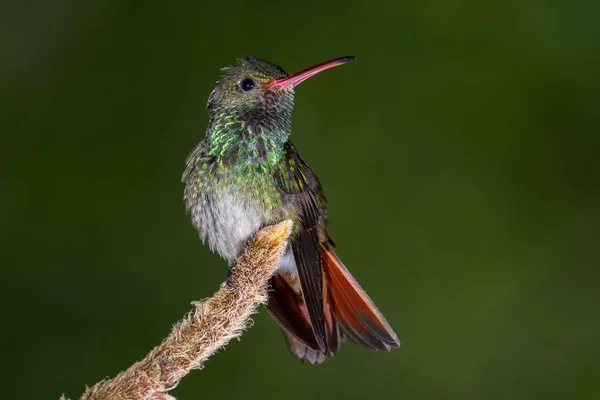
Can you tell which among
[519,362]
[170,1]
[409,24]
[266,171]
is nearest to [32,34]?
[170,1]

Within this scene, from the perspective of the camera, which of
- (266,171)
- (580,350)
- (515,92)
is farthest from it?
(515,92)

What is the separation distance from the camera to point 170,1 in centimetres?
416

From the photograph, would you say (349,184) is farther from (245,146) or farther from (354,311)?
(245,146)

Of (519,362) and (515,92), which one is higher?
(515,92)

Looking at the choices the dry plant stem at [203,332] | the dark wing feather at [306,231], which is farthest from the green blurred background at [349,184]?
the dry plant stem at [203,332]

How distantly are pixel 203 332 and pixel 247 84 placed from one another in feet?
3.23

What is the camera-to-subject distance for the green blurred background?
148 inches

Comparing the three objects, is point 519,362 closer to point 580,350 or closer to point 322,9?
point 580,350

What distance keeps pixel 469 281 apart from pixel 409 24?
1.42m

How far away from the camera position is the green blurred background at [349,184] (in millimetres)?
3771

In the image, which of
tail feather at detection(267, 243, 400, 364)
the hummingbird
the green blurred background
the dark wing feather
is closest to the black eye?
the hummingbird

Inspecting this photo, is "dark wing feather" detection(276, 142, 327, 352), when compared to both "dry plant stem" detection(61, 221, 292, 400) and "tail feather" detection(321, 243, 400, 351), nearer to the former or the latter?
"tail feather" detection(321, 243, 400, 351)

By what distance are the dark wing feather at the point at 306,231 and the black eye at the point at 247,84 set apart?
0.73 ft

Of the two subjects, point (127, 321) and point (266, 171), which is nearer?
point (266, 171)
